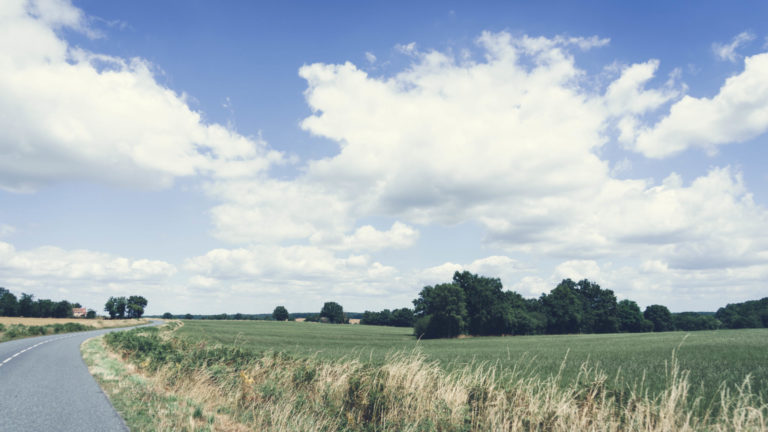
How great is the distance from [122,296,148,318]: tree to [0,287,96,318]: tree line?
83.0ft

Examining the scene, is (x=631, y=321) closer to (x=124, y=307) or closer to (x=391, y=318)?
(x=391, y=318)

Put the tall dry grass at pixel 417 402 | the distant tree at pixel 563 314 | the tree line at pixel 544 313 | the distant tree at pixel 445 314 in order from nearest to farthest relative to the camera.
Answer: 1. the tall dry grass at pixel 417 402
2. the distant tree at pixel 445 314
3. the tree line at pixel 544 313
4. the distant tree at pixel 563 314

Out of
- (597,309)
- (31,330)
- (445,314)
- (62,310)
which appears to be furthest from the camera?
(62,310)

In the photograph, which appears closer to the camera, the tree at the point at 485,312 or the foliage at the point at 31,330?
the foliage at the point at 31,330

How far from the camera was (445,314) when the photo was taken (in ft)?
257

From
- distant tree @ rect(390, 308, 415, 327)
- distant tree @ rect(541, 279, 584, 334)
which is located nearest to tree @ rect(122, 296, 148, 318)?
distant tree @ rect(390, 308, 415, 327)

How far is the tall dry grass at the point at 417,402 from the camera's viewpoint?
30.0 ft

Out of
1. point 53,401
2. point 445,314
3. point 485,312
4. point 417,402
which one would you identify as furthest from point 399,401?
point 485,312

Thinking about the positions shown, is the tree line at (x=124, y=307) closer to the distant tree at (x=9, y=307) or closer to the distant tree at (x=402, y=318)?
the distant tree at (x=9, y=307)

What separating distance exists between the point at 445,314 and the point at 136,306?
162 meters

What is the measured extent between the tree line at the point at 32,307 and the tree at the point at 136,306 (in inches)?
996

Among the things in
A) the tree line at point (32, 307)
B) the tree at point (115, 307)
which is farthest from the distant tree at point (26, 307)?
the tree at point (115, 307)

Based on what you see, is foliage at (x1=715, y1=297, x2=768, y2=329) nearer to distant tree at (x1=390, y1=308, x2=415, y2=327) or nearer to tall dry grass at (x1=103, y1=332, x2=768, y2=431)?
distant tree at (x1=390, y1=308, x2=415, y2=327)

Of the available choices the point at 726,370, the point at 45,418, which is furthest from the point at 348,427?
the point at 726,370
